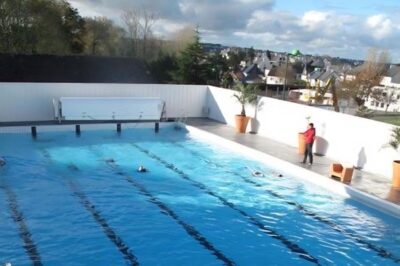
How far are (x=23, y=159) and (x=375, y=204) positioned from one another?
8994mm

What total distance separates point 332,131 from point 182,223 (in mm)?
6233

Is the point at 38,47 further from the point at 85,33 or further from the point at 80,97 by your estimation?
the point at 80,97

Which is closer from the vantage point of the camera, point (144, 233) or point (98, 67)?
point (144, 233)

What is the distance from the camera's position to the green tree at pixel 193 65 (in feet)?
83.8

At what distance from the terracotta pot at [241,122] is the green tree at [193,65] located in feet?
36.6

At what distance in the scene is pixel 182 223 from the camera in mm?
7734

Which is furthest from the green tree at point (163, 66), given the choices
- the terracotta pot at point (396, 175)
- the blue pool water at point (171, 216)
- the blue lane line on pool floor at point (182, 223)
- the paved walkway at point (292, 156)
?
the terracotta pot at point (396, 175)

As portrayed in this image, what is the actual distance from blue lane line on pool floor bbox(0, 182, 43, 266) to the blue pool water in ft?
0.05

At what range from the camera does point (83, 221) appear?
7.48 meters

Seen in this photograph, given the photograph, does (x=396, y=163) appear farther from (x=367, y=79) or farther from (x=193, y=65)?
(x=367, y=79)

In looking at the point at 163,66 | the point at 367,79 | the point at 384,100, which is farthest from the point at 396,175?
the point at 384,100

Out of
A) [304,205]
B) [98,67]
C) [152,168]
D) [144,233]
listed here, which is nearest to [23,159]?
[152,168]

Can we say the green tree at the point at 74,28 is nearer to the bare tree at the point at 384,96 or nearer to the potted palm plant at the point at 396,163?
the bare tree at the point at 384,96

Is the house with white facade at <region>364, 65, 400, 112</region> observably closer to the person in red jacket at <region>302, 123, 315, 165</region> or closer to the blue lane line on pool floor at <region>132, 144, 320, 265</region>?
the person in red jacket at <region>302, 123, 315, 165</region>
